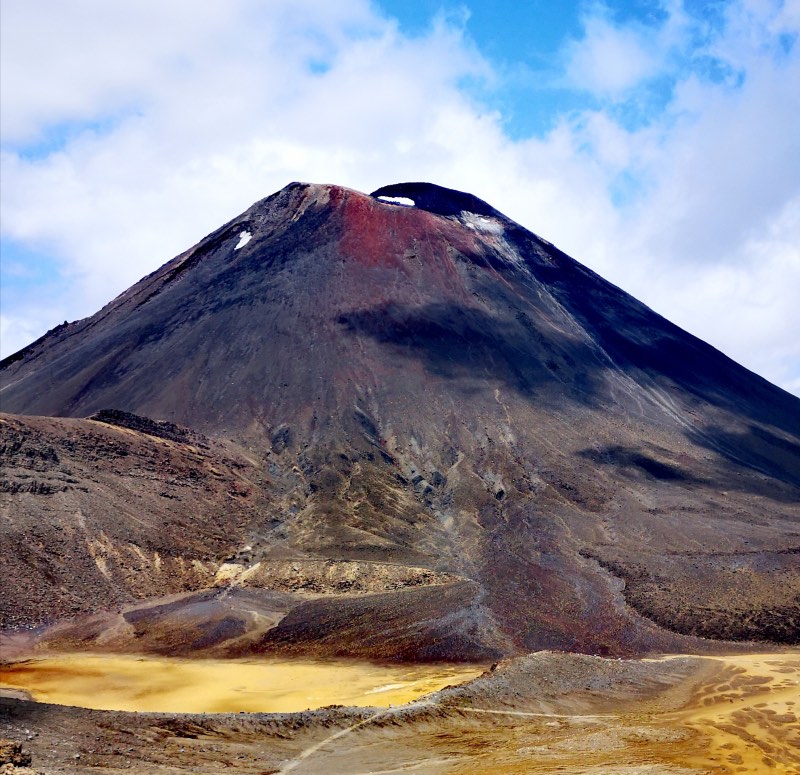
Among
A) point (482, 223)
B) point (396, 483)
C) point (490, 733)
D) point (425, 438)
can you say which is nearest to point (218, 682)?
point (490, 733)

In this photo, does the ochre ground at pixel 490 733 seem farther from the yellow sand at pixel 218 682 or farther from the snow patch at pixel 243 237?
the snow patch at pixel 243 237

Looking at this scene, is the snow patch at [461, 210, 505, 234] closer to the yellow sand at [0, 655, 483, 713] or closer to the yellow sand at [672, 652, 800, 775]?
the yellow sand at [672, 652, 800, 775]

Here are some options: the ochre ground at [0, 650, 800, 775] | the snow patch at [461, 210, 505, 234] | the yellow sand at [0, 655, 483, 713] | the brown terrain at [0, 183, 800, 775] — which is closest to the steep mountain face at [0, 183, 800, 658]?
the brown terrain at [0, 183, 800, 775]

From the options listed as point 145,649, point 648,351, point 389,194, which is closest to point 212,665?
point 145,649

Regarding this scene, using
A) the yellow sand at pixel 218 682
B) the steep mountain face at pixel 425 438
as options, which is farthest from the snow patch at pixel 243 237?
the yellow sand at pixel 218 682

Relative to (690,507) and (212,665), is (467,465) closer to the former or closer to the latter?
(690,507)
